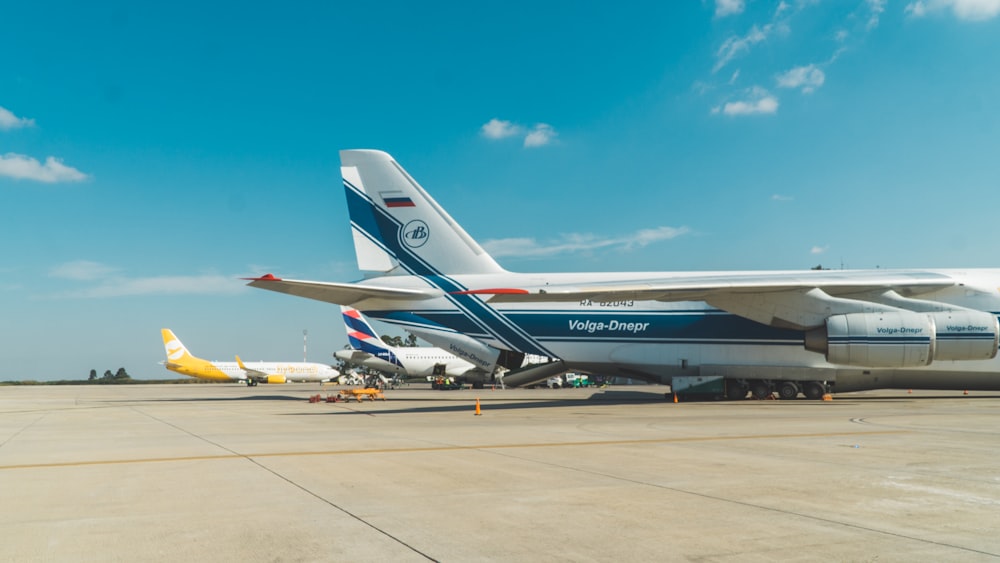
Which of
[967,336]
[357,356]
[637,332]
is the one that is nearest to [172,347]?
[357,356]

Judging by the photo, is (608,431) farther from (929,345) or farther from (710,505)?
(929,345)

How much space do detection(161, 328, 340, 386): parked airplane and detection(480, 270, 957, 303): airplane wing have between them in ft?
182

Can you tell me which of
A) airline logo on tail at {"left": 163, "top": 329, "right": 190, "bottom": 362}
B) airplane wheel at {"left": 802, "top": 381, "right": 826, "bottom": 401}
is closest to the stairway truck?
airplane wheel at {"left": 802, "top": 381, "right": 826, "bottom": 401}

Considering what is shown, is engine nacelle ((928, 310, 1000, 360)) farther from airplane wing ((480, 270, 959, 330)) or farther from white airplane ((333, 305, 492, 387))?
white airplane ((333, 305, 492, 387))

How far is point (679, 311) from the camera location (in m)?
23.5

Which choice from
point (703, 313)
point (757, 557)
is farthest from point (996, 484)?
point (703, 313)

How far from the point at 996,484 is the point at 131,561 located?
7.69m

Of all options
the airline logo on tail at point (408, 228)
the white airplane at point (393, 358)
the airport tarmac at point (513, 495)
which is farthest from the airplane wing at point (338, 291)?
the white airplane at point (393, 358)

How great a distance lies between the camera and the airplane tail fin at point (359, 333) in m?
49.6

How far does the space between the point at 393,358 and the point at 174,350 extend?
29.6 meters

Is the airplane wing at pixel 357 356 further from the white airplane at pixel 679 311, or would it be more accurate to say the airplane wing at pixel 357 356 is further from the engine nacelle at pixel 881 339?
the engine nacelle at pixel 881 339

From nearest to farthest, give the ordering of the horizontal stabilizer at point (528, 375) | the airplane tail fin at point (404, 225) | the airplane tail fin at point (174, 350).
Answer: the airplane tail fin at point (404, 225)
the horizontal stabilizer at point (528, 375)
the airplane tail fin at point (174, 350)

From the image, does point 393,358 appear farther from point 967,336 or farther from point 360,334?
point 967,336

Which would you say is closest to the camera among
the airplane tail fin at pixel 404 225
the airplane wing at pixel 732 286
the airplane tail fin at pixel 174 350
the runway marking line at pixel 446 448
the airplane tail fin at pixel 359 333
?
the runway marking line at pixel 446 448
